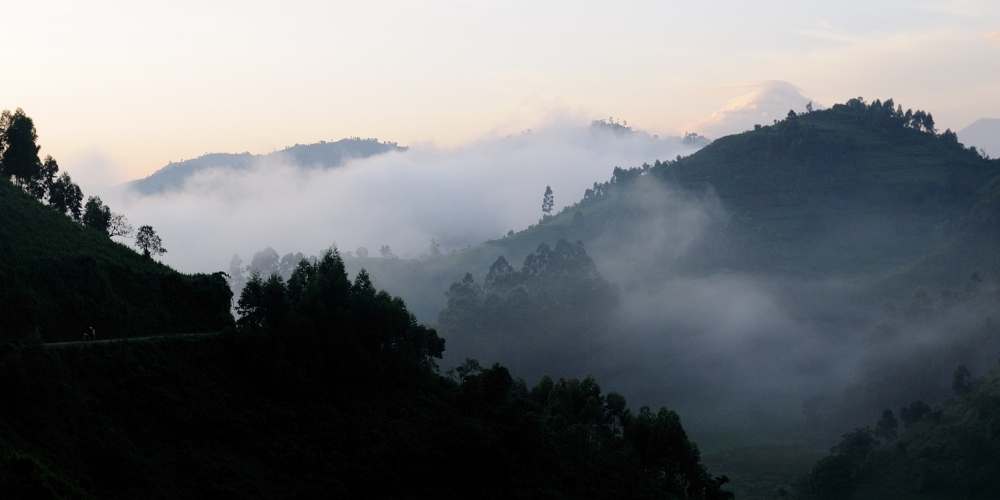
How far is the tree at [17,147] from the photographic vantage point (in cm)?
8200

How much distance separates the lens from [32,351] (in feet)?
167

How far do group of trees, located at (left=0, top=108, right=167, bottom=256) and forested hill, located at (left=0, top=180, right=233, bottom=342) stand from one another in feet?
22.8

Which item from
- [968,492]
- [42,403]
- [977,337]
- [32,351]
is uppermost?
[977,337]

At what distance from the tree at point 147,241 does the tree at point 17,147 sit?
1262cm

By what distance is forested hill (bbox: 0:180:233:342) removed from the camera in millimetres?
59531

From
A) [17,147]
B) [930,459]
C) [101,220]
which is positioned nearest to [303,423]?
[101,220]

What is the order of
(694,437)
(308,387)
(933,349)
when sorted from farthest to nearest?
(933,349), (694,437), (308,387)

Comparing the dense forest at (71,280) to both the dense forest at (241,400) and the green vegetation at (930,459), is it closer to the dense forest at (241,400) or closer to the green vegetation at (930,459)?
the dense forest at (241,400)

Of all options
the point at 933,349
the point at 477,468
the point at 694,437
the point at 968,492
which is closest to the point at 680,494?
the point at 477,468

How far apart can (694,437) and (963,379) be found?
5911 centimetres

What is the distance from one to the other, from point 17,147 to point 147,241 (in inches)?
664

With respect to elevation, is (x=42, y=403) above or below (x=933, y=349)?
below

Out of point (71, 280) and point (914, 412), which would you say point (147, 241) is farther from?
point (914, 412)

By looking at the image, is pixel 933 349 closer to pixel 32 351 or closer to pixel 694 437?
pixel 694 437
